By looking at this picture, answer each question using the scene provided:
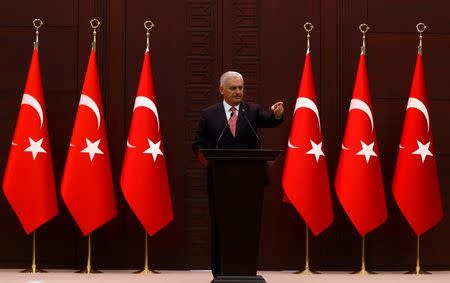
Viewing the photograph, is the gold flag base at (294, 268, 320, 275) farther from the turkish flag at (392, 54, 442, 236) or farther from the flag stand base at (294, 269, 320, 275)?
the turkish flag at (392, 54, 442, 236)

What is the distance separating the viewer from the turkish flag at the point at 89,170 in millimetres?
6766

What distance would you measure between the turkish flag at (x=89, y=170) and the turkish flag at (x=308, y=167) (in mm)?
1442

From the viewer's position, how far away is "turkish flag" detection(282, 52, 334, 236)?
22.4ft

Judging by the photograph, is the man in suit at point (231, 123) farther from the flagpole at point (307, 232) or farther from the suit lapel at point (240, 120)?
the flagpole at point (307, 232)

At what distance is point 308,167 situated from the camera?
22.5 feet

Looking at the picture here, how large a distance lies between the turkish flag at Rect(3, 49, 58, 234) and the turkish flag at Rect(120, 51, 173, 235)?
2.02 ft

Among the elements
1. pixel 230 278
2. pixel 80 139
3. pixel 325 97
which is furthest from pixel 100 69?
pixel 230 278

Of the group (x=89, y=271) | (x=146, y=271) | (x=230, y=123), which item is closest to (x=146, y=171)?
(x=146, y=271)

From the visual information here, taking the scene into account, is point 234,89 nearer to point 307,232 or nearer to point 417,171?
point 307,232

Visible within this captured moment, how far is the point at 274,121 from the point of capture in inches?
220

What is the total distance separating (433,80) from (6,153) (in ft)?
12.0

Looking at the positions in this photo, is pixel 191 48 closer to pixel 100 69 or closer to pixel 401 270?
pixel 100 69

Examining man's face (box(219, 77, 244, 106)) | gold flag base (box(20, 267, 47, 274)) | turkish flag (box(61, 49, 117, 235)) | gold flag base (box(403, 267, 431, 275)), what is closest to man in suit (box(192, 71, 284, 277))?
man's face (box(219, 77, 244, 106))

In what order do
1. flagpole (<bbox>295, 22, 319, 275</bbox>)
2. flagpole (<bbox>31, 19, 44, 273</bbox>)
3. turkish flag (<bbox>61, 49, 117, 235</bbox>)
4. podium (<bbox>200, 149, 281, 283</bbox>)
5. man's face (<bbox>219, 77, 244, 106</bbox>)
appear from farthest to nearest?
flagpole (<bbox>295, 22, 319, 275</bbox>) < flagpole (<bbox>31, 19, 44, 273</bbox>) < turkish flag (<bbox>61, 49, 117, 235</bbox>) < man's face (<bbox>219, 77, 244, 106</bbox>) < podium (<bbox>200, 149, 281, 283</bbox>)
